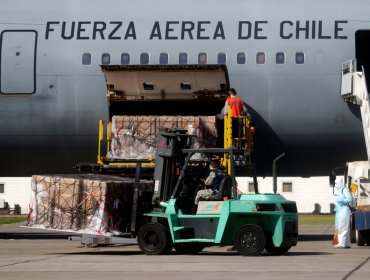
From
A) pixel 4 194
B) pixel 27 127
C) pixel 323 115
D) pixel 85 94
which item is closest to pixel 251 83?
pixel 323 115

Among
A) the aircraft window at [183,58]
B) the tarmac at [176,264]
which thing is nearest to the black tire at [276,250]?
→ the tarmac at [176,264]

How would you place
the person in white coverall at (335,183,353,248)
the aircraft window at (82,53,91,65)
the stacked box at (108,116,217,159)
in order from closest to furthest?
1. the stacked box at (108,116,217,159)
2. the person in white coverall at (335,183,353,248)
3. the aircraft window at (82,53,91,65)

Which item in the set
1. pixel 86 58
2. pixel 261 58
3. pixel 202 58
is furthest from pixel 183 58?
pixel 86 58

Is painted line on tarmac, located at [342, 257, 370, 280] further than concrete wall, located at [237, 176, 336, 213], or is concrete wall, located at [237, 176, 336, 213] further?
concrete wall, located at [237, 176, 336, 213]

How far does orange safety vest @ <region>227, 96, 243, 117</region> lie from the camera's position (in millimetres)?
26359

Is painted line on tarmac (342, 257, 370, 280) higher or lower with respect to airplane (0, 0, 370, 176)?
lower

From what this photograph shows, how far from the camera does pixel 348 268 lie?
61.9ft

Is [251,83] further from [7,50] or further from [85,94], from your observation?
[7,50]

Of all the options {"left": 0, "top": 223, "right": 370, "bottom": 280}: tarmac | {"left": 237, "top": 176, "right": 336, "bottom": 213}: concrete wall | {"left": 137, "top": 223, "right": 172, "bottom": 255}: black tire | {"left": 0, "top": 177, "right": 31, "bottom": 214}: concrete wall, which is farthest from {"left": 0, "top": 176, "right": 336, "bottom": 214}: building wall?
{"left": 137, "top": 223, "right": 172, "bottom": 255}: black tire

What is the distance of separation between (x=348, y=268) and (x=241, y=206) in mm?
4161

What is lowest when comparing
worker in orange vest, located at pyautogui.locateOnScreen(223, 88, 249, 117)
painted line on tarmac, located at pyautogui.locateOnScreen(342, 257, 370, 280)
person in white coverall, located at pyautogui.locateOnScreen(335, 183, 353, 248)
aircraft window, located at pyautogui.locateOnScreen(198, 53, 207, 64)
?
painted line on tarmac, located at pyautogui.locateOnScreen(342, 257, 370, 280)

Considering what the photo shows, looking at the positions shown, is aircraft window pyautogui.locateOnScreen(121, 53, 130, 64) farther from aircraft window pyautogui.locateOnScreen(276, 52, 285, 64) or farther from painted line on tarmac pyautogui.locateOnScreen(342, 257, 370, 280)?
painted line on tarmac pyautogui.locateOnScreen(342, 257, 370, 280)

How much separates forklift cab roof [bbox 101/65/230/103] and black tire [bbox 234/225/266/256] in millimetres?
5396

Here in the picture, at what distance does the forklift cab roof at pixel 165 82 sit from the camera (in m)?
26.6
